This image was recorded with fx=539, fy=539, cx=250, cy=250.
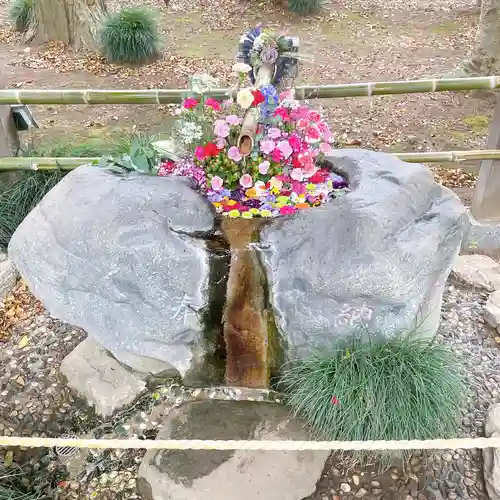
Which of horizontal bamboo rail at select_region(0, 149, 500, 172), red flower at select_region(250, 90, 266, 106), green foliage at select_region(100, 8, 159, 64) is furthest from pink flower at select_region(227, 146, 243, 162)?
green foliage at select_region(100, 8, 159, 64)

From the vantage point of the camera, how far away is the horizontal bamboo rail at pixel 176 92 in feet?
12.1

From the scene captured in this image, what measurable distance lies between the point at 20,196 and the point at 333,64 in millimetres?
5151

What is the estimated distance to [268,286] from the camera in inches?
102

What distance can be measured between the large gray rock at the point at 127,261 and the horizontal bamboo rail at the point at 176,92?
3.85 ft

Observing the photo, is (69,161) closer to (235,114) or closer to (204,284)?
(235,114)

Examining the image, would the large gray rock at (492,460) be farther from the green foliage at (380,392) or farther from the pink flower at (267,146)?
the pink flower at (267,146)

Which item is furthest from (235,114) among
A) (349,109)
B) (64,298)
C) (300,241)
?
(349,109)

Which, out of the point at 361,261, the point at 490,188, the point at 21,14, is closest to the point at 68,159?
the point at 361,261

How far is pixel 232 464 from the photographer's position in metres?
2.55

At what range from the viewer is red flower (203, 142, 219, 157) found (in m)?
2.73

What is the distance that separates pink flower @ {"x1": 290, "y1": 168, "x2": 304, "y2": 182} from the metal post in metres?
1.91

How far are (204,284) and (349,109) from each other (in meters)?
4.60

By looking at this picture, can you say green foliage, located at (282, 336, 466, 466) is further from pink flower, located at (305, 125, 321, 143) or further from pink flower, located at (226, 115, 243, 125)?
pink flower, located at (226, 115, 243, 125)

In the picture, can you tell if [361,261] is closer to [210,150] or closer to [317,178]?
[317,178]
